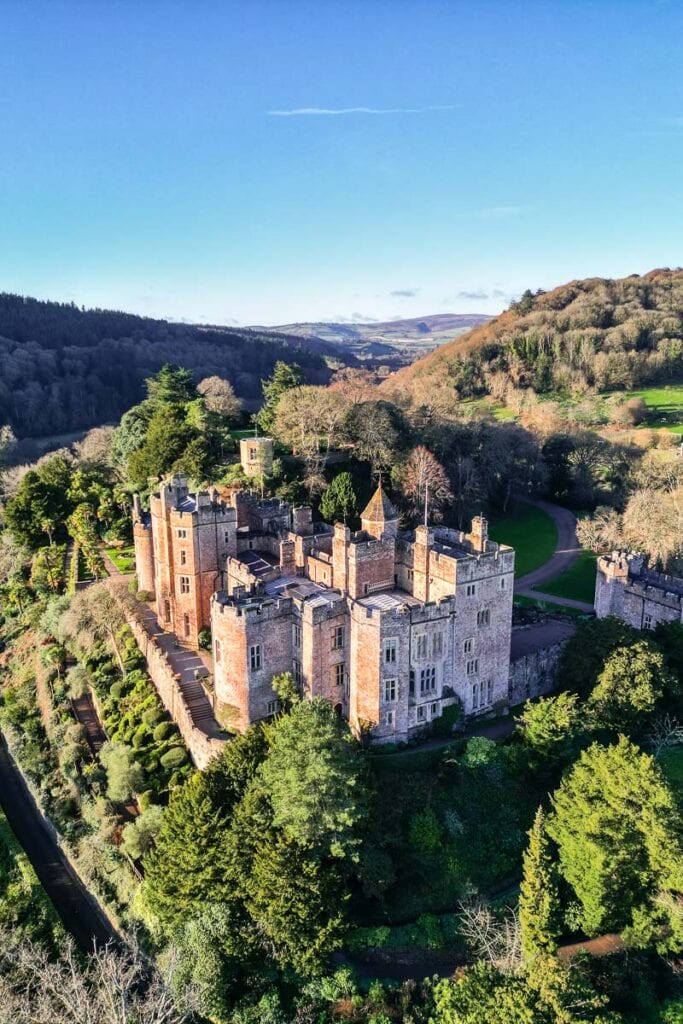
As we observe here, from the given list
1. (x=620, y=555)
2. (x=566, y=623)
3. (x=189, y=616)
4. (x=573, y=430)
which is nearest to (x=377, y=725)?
(x=189, y=616)

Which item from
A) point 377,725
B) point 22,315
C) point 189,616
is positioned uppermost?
point 22,315

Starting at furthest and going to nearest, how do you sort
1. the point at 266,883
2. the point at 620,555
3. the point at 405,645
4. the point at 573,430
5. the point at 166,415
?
the point at 573,430 → the point at 166,415 → the point at 620,555 → the point at 405,645 → the point at 266,883

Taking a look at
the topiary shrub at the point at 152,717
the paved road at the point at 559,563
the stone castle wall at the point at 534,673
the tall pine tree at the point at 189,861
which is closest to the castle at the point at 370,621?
the stone castle wall at the point at 534,673

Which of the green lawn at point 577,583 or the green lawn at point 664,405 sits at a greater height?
the green lawn at point 664,405

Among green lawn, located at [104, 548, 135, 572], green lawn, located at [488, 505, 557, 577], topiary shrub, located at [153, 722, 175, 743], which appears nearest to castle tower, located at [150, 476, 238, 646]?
topiary shrub, located at [153, 722, 175, 743]

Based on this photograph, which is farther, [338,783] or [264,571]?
[264,571]

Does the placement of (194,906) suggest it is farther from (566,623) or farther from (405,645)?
(566,623)

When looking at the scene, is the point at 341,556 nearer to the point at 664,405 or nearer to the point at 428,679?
the point at 428,679

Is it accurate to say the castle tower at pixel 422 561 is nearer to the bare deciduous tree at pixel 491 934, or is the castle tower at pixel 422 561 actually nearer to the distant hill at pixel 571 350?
the bare deciduous tree at pixel 491 934
